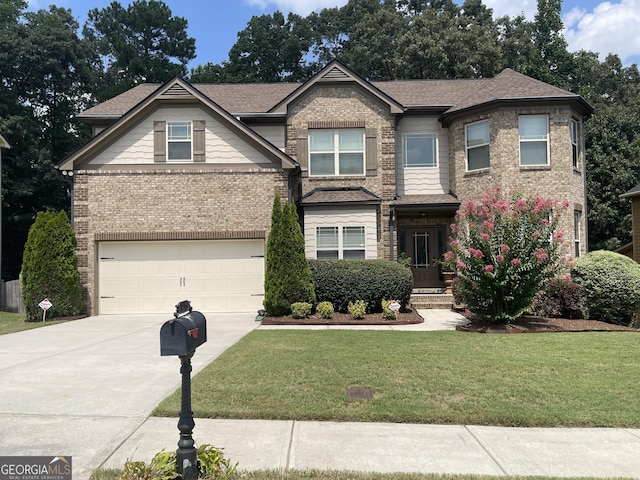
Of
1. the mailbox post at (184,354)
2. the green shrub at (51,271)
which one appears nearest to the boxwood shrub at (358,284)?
the green shrub at (51,271)

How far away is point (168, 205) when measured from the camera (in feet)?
48.5

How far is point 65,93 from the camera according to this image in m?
34.2

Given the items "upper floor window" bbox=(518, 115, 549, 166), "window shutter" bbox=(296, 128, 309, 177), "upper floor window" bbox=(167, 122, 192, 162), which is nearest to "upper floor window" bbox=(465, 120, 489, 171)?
"upper floor window" bbox=(518, 115, 549, 166)

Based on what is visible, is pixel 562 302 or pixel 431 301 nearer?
pixel 562 302

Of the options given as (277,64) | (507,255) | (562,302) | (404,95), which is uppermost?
(277,64)

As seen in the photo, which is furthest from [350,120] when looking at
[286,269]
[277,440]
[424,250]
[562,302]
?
[277,440]

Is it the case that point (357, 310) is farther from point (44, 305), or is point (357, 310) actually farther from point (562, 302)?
point (44, 305)

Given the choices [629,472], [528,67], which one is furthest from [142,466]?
[528,67]

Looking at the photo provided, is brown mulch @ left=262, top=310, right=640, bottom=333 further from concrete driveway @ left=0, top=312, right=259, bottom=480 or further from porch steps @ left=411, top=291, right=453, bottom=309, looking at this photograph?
porch steps @ left=411, top=291, right=453, bottom=309

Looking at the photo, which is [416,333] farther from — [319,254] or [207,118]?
[207,118]

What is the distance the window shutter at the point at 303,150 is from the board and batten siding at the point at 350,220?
172 cm

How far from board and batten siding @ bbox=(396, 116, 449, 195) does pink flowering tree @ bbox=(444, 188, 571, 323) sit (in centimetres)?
583

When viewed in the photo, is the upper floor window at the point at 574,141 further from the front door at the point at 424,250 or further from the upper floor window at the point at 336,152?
the upper floor window at the point at 336,152

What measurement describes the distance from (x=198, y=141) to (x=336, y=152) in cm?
470
